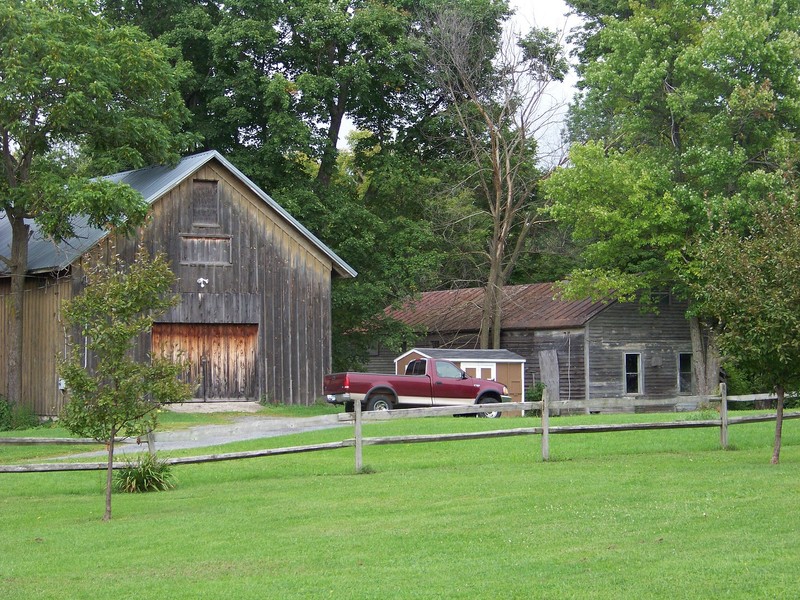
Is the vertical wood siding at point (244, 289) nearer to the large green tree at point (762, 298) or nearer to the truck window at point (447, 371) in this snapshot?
the truck window at point (447, 371)

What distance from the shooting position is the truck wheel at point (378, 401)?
29.8 metres

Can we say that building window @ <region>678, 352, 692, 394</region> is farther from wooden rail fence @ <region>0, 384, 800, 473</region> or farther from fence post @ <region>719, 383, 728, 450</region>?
fence post @ <region>719, 383, 728, 450</region>

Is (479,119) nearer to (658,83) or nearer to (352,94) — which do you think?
(352,94)

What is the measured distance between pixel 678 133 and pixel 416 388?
14928 mm

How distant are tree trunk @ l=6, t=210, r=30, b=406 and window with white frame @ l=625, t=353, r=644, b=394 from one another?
2264cm

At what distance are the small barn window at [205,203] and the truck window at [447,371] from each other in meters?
8.07

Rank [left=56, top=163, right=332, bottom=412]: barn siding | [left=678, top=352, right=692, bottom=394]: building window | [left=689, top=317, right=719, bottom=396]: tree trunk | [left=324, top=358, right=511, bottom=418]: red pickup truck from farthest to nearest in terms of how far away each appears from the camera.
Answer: [left=678, top=352, right=692, bottom=394]: building window → [left=689, top=317, right=719, bottom=396]: tree trunk → [left=56, top=163, right=332, bottom=412]: barn siding → [left=324, top=358, right=511, bottom=418]: red pickup truck

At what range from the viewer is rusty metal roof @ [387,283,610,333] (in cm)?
4125

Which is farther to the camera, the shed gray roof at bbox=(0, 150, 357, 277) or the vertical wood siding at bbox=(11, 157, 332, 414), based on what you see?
the vertical wood siding at bbox=(11, 157, 332, 414)

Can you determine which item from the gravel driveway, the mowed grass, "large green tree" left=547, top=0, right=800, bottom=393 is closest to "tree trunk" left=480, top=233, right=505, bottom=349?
"large green tree" left=547, top=0, right=800, bottom=393

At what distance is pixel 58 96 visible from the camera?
93.5 ft

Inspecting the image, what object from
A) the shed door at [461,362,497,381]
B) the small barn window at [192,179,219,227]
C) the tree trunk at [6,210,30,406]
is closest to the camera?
the tree trunk at [6,210,30,406]

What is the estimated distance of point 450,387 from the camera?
3111cm

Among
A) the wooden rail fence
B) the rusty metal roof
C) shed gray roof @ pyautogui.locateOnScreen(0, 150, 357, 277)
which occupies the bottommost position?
the wooden rail fence
